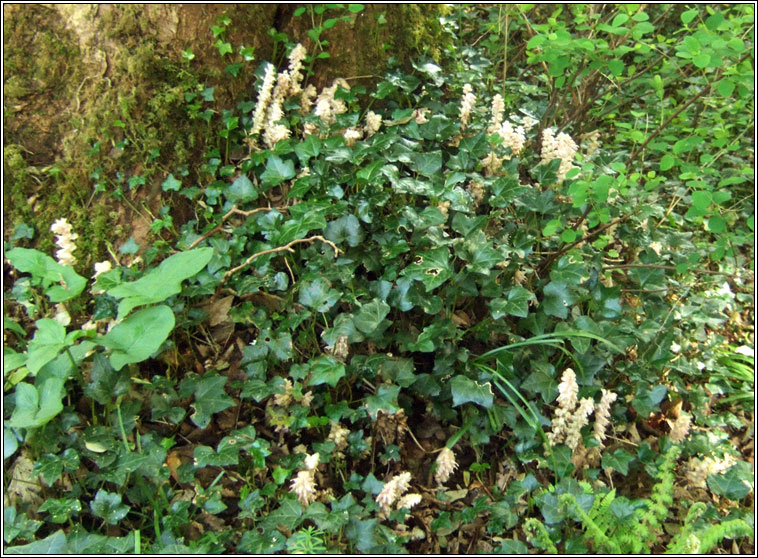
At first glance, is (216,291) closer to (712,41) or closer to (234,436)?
(234,436)

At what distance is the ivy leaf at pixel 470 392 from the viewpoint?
2.21 m

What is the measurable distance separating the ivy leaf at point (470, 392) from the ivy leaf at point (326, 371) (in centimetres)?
44

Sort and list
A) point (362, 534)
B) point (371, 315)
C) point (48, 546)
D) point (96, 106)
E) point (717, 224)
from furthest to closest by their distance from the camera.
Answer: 1. point (96, 106)
2. point (717, 224)
3. point (371, 315)
4. point (362, 534)
5. point (48, 546)

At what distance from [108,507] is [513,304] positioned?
170 centimetres

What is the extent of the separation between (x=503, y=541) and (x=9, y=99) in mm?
2929

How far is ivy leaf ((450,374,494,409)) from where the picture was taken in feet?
7.25

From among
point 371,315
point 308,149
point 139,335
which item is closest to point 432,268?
point 371,315

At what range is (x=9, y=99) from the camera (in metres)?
2.76

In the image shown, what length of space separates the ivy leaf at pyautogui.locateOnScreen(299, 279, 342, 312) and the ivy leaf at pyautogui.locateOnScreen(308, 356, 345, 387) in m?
0.20

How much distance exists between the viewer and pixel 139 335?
82.4 inches

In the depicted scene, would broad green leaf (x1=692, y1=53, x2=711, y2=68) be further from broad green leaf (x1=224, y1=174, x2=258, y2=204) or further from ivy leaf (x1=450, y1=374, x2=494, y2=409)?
broad green leaf (x1=224, y1=174, x2=258, y2=204)

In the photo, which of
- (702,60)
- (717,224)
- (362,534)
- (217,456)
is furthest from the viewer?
(717,224)

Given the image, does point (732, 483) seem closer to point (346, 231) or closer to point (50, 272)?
point (346, 231)

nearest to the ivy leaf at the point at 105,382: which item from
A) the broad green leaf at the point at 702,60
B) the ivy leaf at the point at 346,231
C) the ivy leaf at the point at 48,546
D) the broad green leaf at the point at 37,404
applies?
the broad green leaf at the point at 37,404
